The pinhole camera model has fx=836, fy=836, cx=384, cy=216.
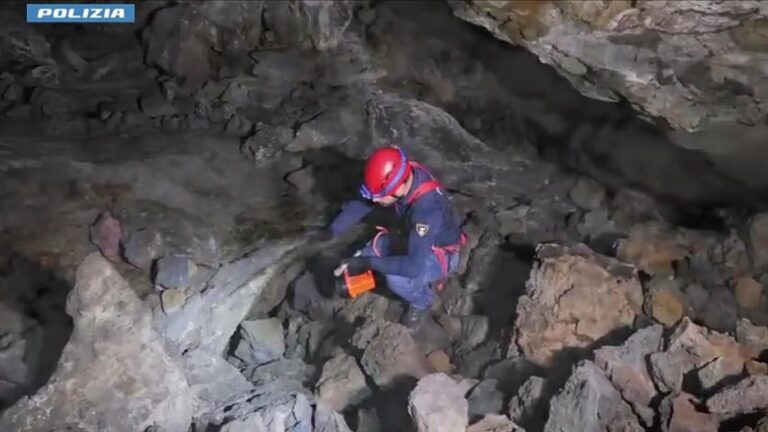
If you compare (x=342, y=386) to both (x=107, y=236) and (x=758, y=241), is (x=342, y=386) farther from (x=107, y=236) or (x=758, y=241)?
(x=758, y=241)

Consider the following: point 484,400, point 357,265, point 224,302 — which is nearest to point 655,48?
point 484,400

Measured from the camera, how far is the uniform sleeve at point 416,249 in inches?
199

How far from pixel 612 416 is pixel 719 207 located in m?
2.82

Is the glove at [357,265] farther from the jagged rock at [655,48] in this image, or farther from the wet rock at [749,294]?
the wet rock at [749,294]

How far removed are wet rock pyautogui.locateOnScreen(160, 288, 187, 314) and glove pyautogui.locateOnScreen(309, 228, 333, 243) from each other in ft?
3.48

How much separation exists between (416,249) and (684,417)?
1881 millimetres

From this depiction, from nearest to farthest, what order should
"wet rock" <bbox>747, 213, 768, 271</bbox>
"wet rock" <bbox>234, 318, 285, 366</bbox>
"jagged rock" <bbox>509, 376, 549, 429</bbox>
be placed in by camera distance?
"jagged rock" <bbox>509, 376, 549, 429</bbox>
"wet rock" <bbox>747, 213, 768, 271</bbox>
"wet rock" <bbox>234, 318, 285, 366</bbox>

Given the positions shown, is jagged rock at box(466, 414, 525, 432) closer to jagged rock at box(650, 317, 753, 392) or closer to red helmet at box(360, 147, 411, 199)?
jagged rock at box(650, 317, 753, 392)

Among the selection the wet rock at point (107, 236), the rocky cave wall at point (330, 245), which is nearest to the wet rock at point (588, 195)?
the rocky cave wall at point (330, 245)

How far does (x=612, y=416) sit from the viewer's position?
3.93 m

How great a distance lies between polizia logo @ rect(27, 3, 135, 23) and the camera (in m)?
8.55

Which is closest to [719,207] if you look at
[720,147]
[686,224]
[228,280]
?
[686,224]

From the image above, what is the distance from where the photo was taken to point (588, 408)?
3879mm

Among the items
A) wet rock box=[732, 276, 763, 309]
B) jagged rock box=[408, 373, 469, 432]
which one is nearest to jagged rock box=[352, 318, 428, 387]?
jagged rock box=[408, 373, 469, 432]
